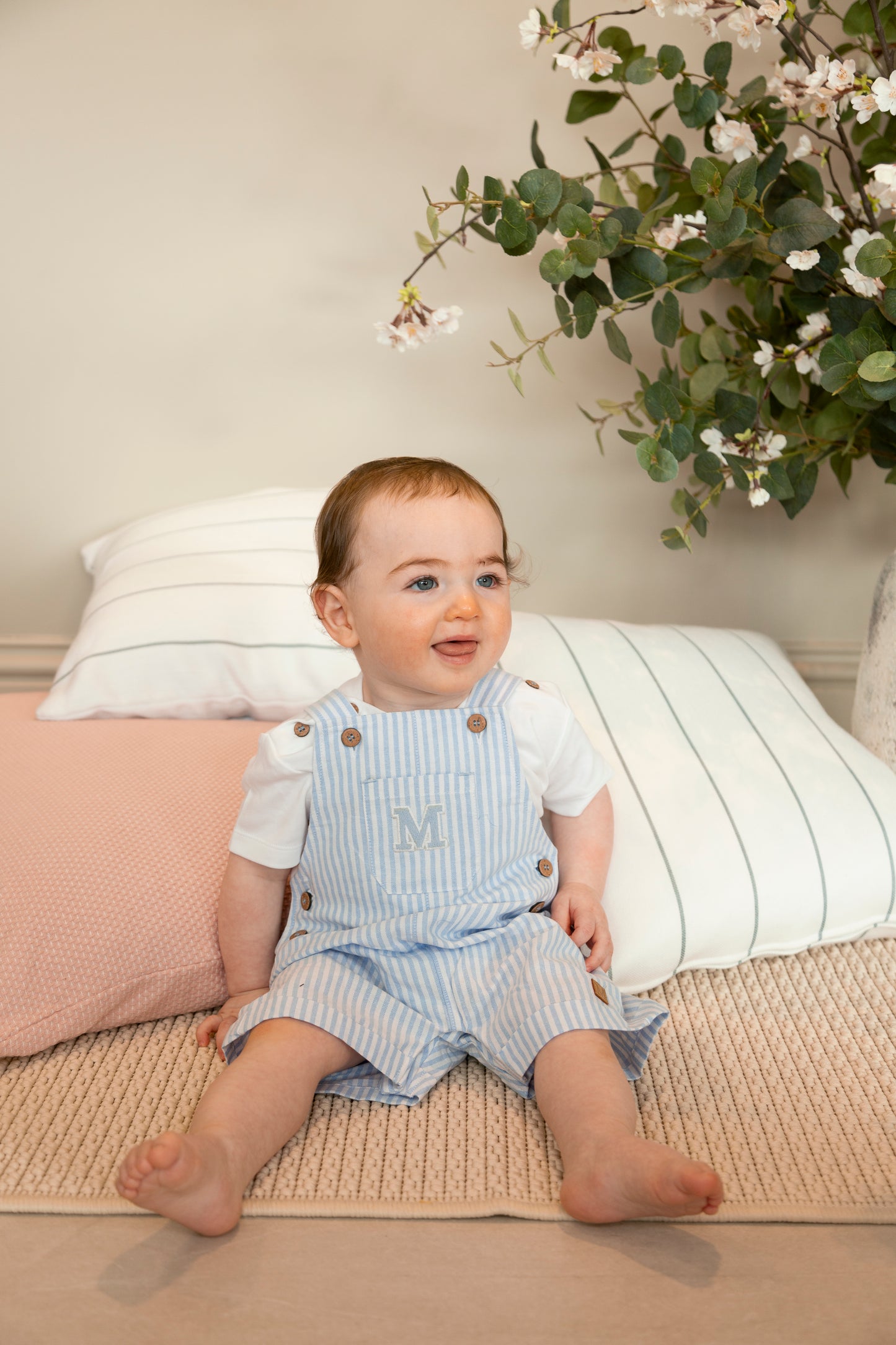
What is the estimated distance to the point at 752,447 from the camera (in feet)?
3.91

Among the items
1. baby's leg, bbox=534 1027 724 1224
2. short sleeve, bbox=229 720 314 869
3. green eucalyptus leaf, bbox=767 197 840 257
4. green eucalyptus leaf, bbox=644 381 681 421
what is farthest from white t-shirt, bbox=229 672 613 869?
green eucalyptus leaf, bbox=767 197 840 257

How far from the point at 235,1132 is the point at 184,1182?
0.24ft

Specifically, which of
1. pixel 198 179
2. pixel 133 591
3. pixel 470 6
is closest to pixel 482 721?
pixel 133 591

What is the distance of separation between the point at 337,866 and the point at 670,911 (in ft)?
1.01

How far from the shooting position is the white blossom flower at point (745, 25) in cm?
99

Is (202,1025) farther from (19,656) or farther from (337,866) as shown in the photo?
(19,656)

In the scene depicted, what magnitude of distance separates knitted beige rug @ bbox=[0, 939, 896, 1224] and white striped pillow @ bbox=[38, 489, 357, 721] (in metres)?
0.41

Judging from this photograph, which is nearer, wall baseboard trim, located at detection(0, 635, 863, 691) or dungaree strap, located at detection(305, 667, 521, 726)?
dungaree strap, located at detection(305, 667, 521, 726)

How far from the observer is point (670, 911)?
906 millimetres

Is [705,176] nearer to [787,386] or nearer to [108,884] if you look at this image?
[787,386]

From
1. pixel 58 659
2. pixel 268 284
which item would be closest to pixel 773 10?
pixel 268 284

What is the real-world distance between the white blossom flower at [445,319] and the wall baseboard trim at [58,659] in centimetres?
81

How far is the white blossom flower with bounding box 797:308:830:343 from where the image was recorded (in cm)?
117

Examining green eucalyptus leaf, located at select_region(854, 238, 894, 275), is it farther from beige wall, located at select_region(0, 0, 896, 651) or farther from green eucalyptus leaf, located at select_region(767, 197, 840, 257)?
beige wall, located at select_region(0, 0, 896, 651)
